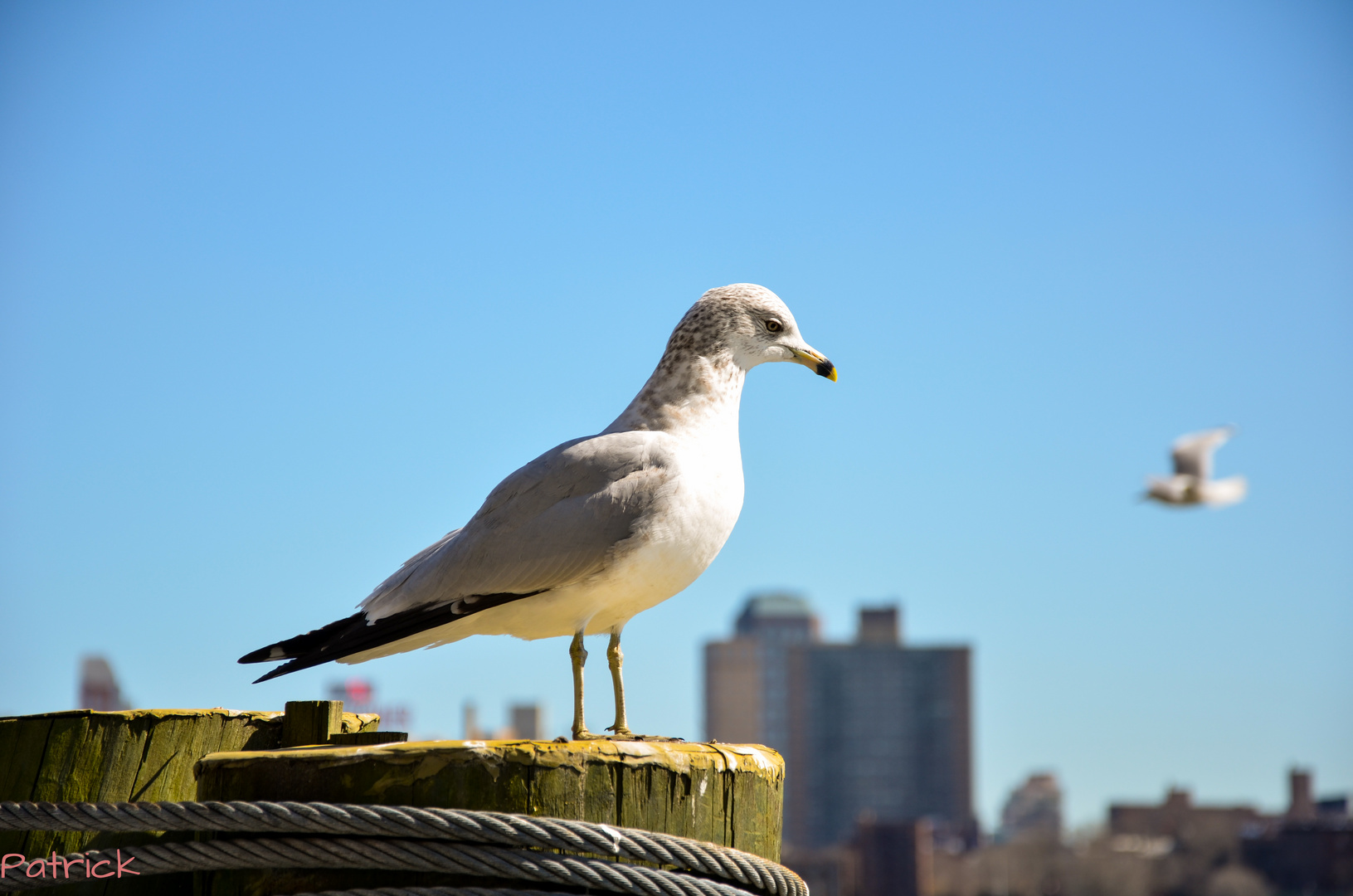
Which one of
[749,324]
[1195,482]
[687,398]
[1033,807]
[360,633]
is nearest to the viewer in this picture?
[360,633]

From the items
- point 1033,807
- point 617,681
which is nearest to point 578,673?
point 617,681

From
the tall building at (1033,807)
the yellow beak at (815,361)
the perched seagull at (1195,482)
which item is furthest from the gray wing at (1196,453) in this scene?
the tall building at (1033,807)

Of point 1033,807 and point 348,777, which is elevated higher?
point 348,777

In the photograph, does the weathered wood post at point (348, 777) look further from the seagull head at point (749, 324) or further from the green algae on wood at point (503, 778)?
the seagull head at point (749, 324)

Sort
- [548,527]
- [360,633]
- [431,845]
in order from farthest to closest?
1. [548,527]
2. [360,633]
3. [431,845]

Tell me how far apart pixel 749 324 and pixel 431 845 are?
3183 millimetres

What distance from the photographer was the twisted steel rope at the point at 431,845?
3143mm

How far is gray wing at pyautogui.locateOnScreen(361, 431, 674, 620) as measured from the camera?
16.5 ft

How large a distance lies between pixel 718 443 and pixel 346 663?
1643mm

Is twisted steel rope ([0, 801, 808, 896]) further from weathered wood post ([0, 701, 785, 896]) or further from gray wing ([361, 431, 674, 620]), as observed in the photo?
gray wing ([361, 431, 674, 620])

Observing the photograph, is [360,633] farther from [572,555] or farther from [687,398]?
[687,398]

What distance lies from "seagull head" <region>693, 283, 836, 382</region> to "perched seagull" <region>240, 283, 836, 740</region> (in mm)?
491

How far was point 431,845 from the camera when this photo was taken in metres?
3.16

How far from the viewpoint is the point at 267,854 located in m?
3.19
